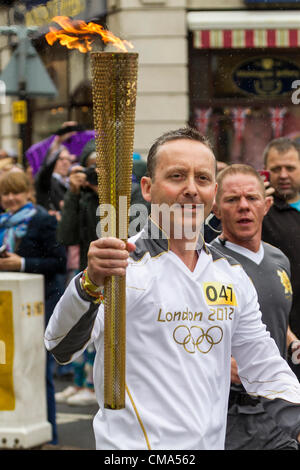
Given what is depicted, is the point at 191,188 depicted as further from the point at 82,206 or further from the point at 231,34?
the point at 231,34

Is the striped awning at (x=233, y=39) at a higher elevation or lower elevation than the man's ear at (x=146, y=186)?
higher

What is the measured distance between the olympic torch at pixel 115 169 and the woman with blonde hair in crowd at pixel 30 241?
267cm

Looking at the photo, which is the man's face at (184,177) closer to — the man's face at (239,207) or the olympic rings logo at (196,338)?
the olympic rings logo at (196,338)

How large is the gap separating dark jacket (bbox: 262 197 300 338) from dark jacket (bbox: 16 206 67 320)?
1736 mm

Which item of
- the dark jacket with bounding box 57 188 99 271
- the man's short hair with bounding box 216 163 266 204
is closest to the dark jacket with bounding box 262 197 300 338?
the man's short hair with bounding box 216 163 266 204

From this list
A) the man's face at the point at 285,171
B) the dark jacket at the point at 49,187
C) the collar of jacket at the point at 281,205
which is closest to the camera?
the collar of jacket at the point at 281,205

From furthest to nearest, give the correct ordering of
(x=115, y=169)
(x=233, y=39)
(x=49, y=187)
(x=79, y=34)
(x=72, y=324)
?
(x=49, y=187) → (x=233, y=39) → (x=79, y=34) → (x=72, y=324) → (x=115, y=169)

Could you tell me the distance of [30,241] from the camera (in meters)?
4.79

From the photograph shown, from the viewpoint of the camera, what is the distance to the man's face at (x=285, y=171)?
134 inches

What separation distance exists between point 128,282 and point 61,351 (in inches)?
10.0

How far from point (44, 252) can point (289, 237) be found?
206 cm

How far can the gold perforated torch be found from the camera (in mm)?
1920

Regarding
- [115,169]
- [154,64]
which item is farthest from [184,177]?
[154,64]

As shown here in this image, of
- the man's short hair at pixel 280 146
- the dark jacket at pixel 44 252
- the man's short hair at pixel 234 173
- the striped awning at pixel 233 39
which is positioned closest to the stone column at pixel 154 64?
the striped awning at pixel 233 39
